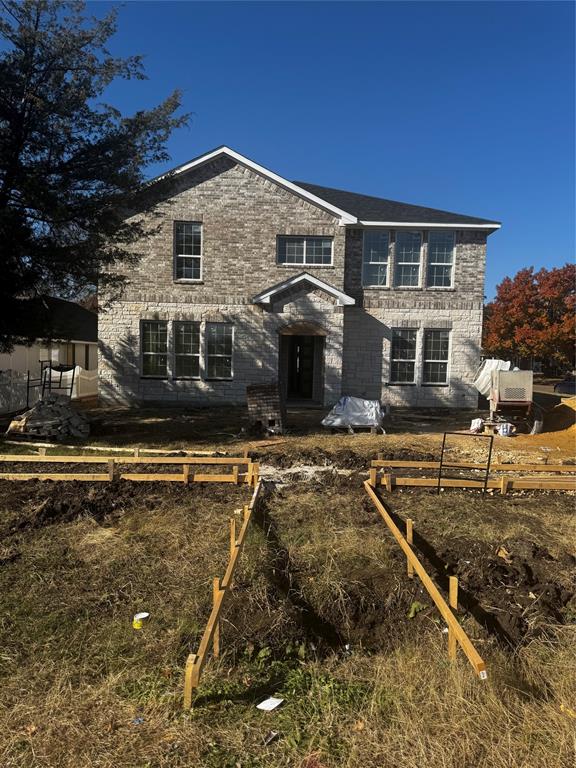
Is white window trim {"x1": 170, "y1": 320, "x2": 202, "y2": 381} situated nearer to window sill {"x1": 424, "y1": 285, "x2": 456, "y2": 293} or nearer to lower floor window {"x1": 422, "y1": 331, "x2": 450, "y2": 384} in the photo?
lower floor window {"x1": 422, "y1": 331, "x2": 450, "y2": 384}

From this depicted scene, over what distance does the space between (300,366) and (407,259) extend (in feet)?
18.0

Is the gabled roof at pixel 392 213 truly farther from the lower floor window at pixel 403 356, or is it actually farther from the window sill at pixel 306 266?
the lower floor window at pixel 403 356

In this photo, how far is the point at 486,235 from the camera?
Answer: 1830 centimetres

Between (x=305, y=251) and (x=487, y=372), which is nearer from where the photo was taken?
(x=487, y=372)

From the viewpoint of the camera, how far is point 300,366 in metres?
19.9

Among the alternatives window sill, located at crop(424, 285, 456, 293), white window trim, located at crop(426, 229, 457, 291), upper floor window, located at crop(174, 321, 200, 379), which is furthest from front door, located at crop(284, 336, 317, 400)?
white window trim, located at crop(426, 229, 457, 291)

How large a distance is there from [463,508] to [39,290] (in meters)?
10.5

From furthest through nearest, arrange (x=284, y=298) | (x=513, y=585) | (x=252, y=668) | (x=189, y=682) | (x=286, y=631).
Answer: (x=284, y=298), (x=513, y=585), (x=286, y=631), (x=252, y=668), (x=189, y=682)

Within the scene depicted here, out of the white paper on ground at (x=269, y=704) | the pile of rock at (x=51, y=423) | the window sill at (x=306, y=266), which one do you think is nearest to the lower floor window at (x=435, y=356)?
the window sill at (x=306, y=266)

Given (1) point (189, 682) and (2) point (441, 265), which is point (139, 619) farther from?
(2) point (441, 265)

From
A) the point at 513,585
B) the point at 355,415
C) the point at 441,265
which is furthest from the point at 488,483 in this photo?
the point at 441,265

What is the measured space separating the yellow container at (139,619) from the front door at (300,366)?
15.4 m

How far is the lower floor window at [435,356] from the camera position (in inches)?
731

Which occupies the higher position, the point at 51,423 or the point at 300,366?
the point at 300,366
